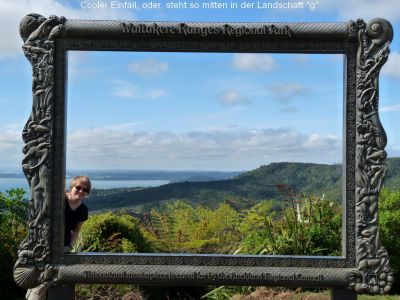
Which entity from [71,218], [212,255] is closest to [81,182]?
[71,218]

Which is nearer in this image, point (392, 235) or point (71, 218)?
point (71, 218)

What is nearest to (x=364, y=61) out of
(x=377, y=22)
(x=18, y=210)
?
(x=377, y=22)

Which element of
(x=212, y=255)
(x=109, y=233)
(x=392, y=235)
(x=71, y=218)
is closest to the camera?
(x=212, y=255)

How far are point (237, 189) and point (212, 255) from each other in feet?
2.81

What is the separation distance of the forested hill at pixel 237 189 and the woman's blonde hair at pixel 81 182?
143mm

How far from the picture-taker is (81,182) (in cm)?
582

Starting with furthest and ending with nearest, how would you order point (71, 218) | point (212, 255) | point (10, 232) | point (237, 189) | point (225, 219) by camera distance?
point (10, 232) < point (225, 219) < point (237, 189) < point (71, 218) < point (212, 255)

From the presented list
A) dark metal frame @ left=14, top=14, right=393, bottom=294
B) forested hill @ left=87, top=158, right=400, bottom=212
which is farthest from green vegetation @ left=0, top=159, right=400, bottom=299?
dark metal frame @ left=14, top=14, right=393, bottom=294

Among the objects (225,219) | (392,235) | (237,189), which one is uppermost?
(237,189)

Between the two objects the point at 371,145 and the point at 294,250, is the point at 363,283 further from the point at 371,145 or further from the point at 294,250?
the point at 294,250

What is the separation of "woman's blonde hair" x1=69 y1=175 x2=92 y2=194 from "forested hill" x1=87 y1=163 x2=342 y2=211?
143 millimetres

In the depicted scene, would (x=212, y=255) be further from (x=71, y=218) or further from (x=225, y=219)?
(x=71, y=218)

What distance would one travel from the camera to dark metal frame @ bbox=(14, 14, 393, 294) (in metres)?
5.56

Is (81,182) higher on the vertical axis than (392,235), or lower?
higher
